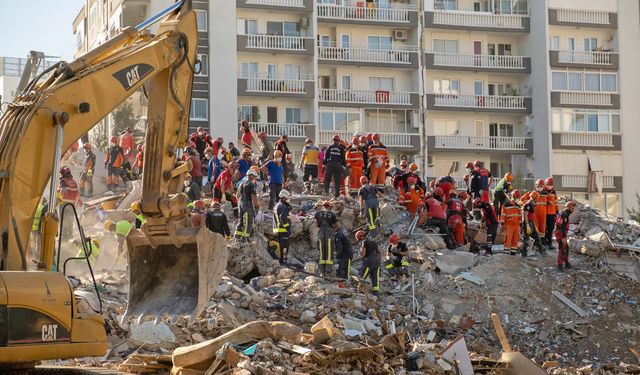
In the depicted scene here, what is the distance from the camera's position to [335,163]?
29.1 m

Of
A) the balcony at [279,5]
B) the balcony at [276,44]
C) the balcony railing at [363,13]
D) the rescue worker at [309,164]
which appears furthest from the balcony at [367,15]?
the rescue worker at [309,164]

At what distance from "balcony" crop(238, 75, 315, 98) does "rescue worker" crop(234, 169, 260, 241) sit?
82.0 feet

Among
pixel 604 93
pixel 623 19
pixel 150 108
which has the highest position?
pixel 623 19

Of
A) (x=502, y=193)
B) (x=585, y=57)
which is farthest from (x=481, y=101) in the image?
(x=502, y=193)

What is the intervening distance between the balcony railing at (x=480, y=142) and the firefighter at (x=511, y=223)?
24.7 metres

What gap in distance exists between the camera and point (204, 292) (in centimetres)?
1301

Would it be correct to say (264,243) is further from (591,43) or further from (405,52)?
(591,43)

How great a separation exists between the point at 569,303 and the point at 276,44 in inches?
1056

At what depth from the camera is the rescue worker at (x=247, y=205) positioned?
2494 cm

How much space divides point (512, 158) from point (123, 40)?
43.9m

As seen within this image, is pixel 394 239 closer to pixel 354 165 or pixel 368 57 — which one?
pixel 354 165

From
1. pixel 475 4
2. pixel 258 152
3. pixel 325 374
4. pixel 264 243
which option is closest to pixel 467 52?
pixel 475 4

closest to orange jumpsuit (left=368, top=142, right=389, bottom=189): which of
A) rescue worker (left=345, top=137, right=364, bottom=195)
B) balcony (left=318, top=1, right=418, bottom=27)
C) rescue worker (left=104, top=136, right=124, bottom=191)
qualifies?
rescue worker (left=345, top=137, right=364, bottom=195)

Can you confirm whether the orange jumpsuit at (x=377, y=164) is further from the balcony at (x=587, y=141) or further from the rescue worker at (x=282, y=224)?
the balcony at (x=587, y=141)
